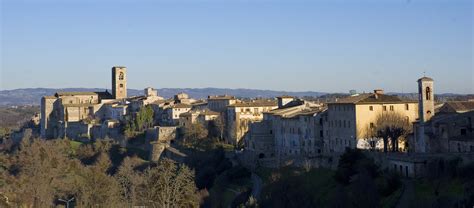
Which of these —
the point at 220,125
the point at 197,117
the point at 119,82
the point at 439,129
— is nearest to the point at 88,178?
the point at 220,125

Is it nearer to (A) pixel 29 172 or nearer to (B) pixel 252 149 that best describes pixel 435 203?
(B) pixel 252 149

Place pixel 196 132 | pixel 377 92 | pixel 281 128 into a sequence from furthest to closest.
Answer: pixel 196 132 → pixel 281 128 → pixel 377 92

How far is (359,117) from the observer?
46375 mm

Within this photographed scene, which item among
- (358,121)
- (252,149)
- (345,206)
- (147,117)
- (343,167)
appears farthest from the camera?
(147,117)

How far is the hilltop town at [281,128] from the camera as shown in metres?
39.9

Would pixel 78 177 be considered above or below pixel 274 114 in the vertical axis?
below

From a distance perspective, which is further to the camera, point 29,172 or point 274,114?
point 29,172

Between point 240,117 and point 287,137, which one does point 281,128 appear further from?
point 240,117

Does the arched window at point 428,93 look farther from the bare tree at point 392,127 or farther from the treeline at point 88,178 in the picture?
the treeline at point 88,178

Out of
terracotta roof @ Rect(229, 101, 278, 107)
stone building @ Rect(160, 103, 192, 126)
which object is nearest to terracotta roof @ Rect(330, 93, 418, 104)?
terracotta roof @ Rect(229, 101, 278, 107)

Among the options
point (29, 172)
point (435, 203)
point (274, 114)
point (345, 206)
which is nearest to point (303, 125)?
point (274, 114)

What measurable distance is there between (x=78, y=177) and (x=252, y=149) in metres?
15.7

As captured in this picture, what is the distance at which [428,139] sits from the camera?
40594mm

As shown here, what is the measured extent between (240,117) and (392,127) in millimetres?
21990
